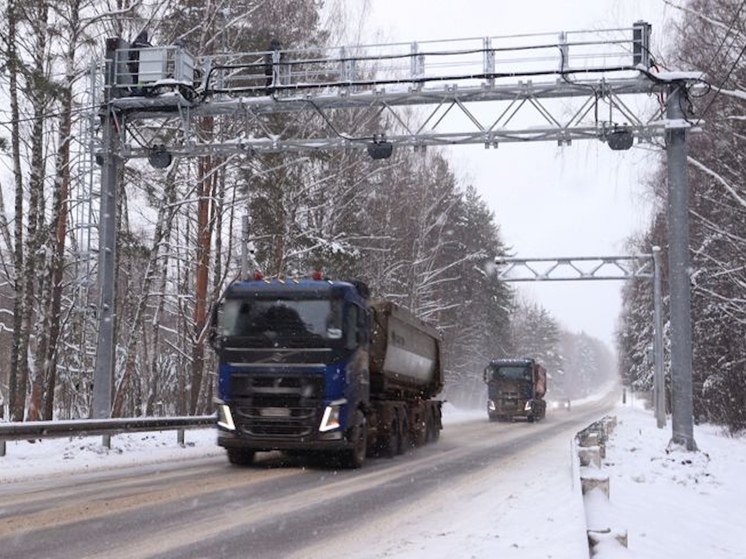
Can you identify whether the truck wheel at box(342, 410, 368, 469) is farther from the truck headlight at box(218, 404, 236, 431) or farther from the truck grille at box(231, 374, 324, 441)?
the truck headlight at box(218, 404, 236, 431)

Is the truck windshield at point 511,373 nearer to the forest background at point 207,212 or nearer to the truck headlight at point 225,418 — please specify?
the forest background at point 207,212

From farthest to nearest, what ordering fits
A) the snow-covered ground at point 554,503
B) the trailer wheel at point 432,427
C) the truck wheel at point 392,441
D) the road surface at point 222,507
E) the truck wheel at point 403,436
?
1. the trailer wheel at point 432,427
2. the truck wheel at point 403,436
3. the truck wheel at point 392,441
4. the snow-covered ground at point 554,503
5. the road surface at point 222,507

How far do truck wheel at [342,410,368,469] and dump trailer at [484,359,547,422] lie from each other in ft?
86.4

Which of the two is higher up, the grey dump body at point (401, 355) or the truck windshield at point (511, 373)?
the grey dump body at point (401, 355)

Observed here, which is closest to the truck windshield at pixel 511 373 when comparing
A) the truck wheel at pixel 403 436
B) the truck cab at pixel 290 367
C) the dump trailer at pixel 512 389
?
the dump trailer at pixel 512 389

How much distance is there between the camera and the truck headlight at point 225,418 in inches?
542

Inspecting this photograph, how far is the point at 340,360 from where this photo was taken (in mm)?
13625

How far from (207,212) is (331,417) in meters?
14.3

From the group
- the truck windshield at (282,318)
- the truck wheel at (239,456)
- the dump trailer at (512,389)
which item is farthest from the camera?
the dump trailer at (512,389)

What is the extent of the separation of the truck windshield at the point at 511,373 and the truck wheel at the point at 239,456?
1082 inches

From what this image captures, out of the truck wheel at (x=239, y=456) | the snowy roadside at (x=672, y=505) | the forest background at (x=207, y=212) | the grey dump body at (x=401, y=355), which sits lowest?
the snowy roadside at (x=672, y=505)

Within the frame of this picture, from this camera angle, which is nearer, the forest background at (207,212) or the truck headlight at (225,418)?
the truck headlight at (225,418)

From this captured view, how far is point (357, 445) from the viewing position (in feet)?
47.3

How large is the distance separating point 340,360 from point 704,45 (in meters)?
13.5
